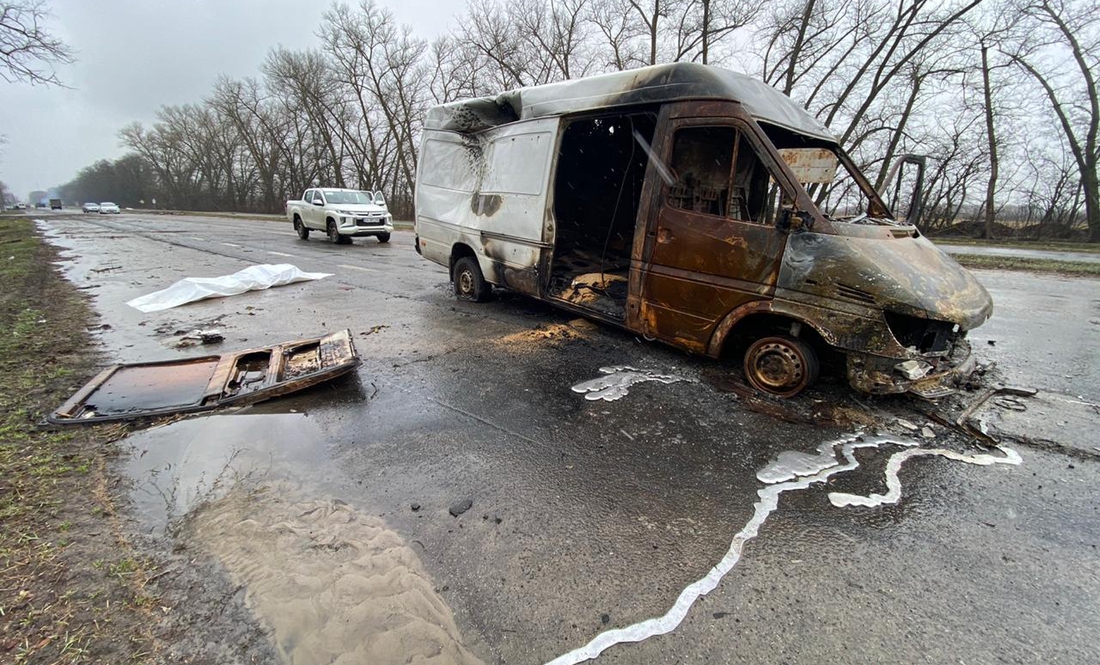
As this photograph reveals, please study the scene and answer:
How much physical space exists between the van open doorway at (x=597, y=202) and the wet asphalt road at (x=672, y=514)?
62.8 inches

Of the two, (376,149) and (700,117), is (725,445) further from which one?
(376,149)

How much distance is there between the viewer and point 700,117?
3904 mm

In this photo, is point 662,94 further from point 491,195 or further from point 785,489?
point 785,489

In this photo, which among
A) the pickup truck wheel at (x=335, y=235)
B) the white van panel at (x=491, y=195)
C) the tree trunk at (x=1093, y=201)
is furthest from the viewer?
the tree trunk at (x=1093, y=201)

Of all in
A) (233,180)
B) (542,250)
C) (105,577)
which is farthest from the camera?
(233,180)

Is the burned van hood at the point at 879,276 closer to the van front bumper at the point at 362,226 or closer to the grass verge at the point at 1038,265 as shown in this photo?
the grass verge at the point at 1038,265

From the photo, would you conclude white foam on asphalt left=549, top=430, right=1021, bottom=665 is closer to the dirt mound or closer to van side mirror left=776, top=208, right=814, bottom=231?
the dirt mound

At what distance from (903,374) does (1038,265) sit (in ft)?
45.1

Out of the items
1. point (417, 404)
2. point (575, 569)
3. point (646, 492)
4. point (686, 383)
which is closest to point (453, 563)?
point (575, 569)

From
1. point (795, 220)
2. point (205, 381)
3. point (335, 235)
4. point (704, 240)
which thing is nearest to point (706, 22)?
point (335, 235)

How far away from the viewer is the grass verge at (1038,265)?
36.3 ft

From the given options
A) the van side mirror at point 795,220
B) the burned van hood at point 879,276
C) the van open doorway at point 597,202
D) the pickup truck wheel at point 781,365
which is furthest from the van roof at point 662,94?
the pickup truck wheel at point 781,365

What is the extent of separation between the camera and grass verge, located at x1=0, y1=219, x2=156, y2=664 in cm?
167

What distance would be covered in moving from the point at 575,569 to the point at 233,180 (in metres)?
72.9
